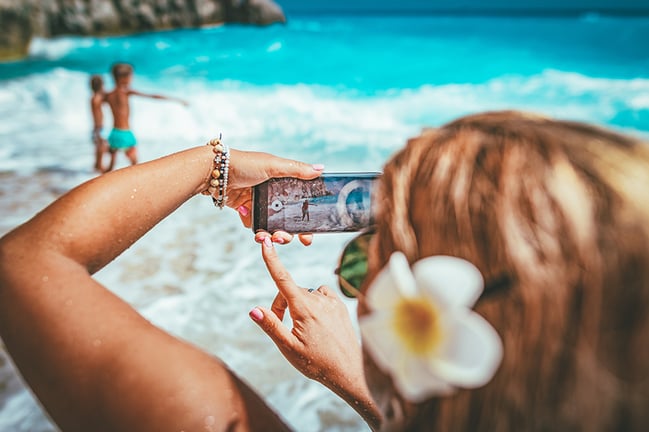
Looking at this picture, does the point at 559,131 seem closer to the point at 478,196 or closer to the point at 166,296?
the point at 478,196

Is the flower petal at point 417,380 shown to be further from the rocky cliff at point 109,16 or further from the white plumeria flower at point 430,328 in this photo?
the rocky cliff at point 109,16

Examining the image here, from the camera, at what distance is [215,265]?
4.28 metres

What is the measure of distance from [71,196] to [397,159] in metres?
0.66

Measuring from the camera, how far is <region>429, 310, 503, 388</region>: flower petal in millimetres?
633

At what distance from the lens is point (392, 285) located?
0.69m

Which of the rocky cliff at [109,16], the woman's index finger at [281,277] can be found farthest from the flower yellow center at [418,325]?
the rocky cliff at [109,16]

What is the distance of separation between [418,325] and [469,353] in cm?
7

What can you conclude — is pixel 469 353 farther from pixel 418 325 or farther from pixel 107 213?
pixel 107 213

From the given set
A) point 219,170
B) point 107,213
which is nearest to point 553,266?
point 107,213

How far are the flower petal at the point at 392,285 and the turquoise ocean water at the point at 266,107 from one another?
237 cm

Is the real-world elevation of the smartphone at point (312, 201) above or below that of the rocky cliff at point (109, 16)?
below

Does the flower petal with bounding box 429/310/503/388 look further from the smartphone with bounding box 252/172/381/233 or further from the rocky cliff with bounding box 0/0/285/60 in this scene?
the rocky cliff with bounding box 0/0/285/60

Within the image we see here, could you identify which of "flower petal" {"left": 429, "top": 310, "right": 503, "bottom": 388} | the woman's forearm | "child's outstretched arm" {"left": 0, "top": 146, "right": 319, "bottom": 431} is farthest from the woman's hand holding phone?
"flower petal" {"left": 429, "top": 310, "right": 503, "bottom": 388}

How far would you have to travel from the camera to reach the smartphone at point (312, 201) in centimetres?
152
